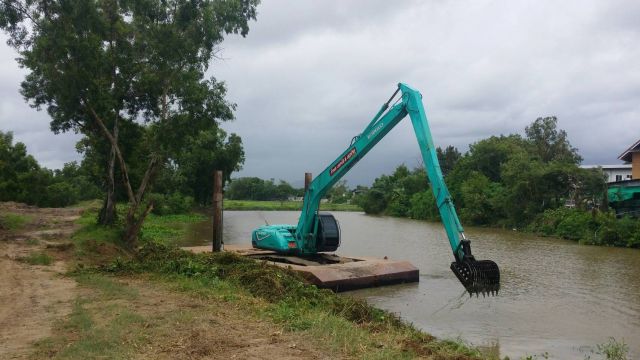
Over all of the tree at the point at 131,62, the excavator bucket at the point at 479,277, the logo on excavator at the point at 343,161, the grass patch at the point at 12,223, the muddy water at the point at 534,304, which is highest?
the tree at the point at 131,62

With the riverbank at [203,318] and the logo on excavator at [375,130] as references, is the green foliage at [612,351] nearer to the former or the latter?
the riverbank at [203,318]

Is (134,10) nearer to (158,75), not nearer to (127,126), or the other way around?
(158,75)

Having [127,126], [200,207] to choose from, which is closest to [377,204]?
[200,207]

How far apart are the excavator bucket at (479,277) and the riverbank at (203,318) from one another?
5.35ft

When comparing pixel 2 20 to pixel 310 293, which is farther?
pixel 2 20

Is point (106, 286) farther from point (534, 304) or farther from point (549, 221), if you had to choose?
point (549, 221)

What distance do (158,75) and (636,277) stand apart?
16589mm

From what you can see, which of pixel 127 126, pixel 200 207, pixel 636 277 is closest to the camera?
pixel 636 277

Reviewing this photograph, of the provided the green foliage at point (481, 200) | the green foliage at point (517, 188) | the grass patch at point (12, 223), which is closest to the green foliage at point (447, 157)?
the green foliage at point (517, 188)

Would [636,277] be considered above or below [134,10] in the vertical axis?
below

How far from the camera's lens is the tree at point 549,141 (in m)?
60.2

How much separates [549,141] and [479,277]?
56.4 m

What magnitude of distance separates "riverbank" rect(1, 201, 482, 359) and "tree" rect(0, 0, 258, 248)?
17.2ft

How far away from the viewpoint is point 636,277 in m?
18.0
